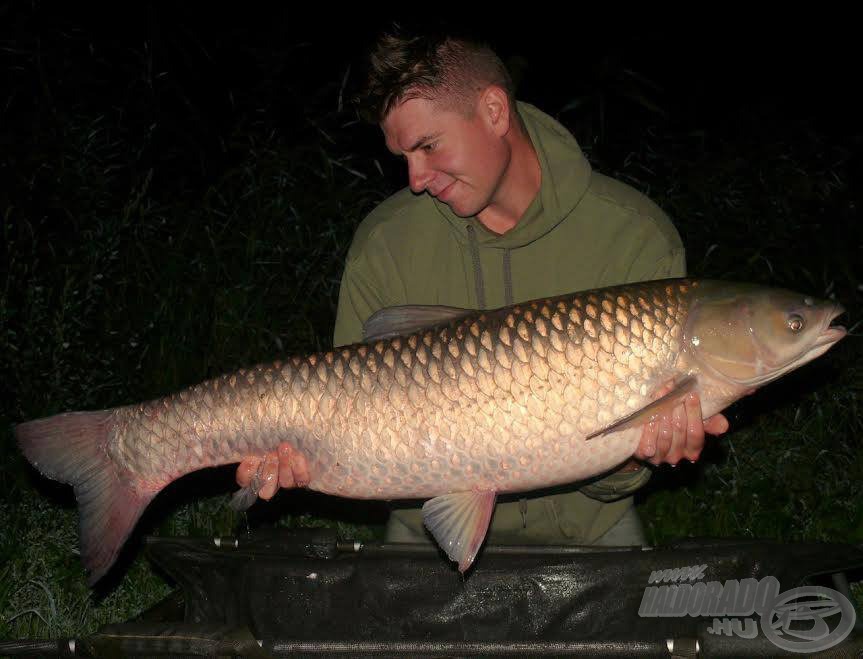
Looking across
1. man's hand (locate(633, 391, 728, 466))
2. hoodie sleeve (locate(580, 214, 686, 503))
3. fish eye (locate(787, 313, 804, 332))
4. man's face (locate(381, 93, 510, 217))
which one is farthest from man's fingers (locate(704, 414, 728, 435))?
man's face (locate(381, 93, 510, 217))

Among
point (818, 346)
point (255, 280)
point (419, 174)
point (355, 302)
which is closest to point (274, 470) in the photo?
point (355, 302)

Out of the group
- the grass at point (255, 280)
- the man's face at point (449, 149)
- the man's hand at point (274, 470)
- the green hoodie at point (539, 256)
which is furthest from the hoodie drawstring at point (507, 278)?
the grass at point (255, 280)

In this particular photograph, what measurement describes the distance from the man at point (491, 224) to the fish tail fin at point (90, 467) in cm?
27

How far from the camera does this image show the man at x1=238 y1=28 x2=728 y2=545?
2291mm

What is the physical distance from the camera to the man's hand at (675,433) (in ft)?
6.64

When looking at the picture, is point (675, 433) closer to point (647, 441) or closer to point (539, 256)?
point (647, 441)

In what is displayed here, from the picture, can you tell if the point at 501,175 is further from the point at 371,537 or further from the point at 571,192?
the point at 371,537

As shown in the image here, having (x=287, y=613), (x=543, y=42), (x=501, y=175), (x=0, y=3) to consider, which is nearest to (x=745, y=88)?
(x=543, y=42)

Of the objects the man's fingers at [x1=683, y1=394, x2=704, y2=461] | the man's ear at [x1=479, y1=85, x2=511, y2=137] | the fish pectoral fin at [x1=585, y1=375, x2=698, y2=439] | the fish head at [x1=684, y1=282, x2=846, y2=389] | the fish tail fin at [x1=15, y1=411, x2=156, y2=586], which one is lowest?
the fish tail fin at [x1=15, y1=411, x2=156, y2=586]

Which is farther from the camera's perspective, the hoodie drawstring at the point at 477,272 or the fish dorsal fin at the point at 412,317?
the hoodie drawstring at the point at 477,272

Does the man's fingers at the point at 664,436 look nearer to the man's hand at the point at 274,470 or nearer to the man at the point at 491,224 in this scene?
the man at the point at 491,224

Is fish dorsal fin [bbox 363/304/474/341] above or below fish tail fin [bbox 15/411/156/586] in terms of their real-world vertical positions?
above

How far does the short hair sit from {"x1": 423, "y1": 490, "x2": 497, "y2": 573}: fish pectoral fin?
87 cm

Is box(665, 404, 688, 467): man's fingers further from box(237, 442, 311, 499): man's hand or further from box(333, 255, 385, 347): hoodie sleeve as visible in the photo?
box(333, 255, 385, 347): hoodie sleeve
